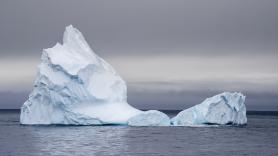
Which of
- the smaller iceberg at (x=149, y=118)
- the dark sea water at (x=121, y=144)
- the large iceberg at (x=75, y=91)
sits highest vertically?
the large iceberg at (x=75, y=91)

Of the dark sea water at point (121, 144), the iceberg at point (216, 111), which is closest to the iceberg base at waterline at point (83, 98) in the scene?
the iceberg at point (216, 111)

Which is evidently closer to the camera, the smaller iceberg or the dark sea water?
the dark sea water

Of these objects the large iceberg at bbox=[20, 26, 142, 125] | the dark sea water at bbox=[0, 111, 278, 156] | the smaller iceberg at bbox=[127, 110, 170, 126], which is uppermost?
the large iceberg at bbox=[20, 26, 142, 125]

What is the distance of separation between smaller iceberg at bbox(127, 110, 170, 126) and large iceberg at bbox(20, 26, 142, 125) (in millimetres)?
483

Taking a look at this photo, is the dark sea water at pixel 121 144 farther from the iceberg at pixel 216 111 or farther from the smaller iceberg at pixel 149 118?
the iceberg at pixel 216 111

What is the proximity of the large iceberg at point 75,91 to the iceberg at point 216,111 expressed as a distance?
4.92 meters

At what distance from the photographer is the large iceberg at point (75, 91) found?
45.8 meters

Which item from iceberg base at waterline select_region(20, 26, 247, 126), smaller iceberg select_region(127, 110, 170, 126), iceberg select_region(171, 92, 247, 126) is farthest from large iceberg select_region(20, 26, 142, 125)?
iceberg select_region(171, 92, 247, 126)

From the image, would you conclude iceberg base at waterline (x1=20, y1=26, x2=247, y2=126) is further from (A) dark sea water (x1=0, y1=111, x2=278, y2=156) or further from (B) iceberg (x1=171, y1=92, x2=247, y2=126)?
(A) dark sea water (x1=0, y1=111, x2=278, y2=156)

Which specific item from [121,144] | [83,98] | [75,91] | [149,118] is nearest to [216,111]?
[149,118]

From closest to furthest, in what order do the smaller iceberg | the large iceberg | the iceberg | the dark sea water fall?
the dark sea water < the large iceberg < the smaller iceberg < the iceberg

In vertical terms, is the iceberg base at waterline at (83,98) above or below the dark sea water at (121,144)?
above

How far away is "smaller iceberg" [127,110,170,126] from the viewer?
46.5m

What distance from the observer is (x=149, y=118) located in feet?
156
